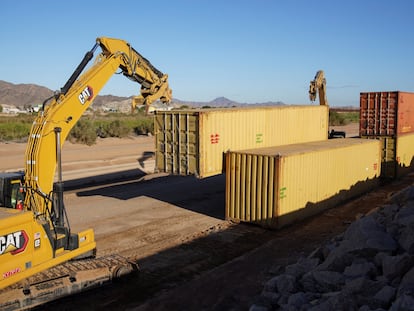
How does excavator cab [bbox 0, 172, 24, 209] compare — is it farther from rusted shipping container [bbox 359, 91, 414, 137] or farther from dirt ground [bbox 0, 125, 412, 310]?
rusted shipping container [bbox 359, 91, 414, 137]

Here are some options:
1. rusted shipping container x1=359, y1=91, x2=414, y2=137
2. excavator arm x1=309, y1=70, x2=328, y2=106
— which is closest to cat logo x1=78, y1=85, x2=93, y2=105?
excavator arm x1=309, y1=70, x2=328, y2=106

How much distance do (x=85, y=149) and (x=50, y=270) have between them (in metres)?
33.4

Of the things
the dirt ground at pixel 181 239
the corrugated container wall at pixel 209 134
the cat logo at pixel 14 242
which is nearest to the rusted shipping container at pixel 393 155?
the dirt ground at pixel 181 239

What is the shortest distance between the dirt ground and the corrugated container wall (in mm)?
2256

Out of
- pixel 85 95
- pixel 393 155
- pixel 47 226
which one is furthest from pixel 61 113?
pixel 393 155

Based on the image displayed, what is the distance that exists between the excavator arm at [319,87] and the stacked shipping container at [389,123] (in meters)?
2.42

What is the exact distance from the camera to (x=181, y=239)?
14500mm

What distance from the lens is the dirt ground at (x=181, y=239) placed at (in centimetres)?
999

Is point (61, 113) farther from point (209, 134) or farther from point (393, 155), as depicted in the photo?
point (393, 155)

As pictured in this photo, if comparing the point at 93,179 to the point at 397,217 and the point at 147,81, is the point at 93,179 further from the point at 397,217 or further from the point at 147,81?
the point at 397,217

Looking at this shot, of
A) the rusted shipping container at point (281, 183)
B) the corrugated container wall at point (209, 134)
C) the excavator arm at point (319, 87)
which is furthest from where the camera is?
the excavator arm at point (319, 87)

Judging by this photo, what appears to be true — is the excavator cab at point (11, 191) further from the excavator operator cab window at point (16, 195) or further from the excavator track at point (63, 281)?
the excavator track at point (63, 281)

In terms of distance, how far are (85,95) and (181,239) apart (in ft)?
20.0

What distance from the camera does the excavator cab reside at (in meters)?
8.90
